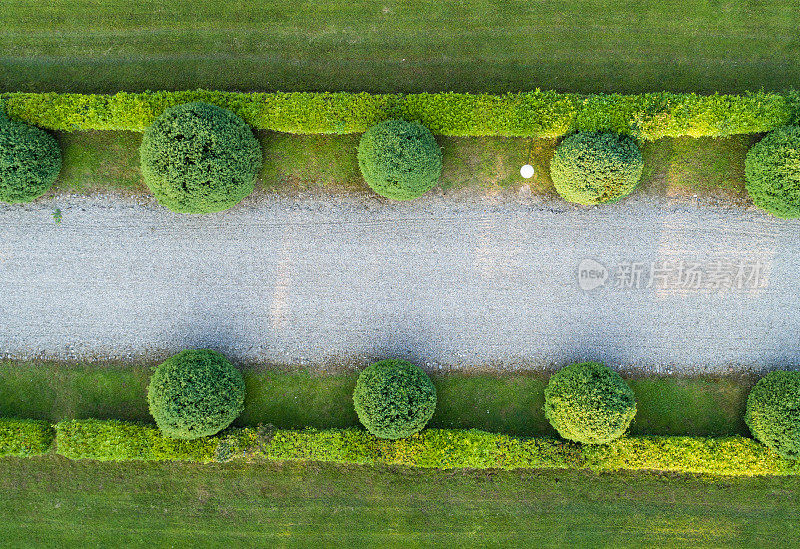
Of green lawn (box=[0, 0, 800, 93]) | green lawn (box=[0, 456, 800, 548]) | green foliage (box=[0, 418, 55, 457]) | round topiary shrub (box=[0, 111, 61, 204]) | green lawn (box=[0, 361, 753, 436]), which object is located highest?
green lawn (box=[0, 0, 800, 93])

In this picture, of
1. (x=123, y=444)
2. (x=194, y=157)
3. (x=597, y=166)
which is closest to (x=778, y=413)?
(x=597, y=166)

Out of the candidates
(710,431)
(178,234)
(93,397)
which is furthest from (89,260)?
(710,431)

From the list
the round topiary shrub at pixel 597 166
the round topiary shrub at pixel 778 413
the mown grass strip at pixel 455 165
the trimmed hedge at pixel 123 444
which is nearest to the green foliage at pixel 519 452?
the round topiary shrub at pixel 778 413

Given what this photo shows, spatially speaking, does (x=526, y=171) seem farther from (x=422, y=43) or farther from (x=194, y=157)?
(x=194, y=157)

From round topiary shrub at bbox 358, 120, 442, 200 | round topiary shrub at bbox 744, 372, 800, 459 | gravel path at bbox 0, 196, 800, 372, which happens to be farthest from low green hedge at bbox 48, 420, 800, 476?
round topiary shrub at bbox 358, 120, 442, 200

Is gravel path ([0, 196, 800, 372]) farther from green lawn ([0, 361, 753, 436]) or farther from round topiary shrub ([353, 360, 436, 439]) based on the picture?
round topiary shrub ([353, 360, 436, 439])

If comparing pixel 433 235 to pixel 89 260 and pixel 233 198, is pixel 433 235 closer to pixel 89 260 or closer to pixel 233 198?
pixel 233 198
